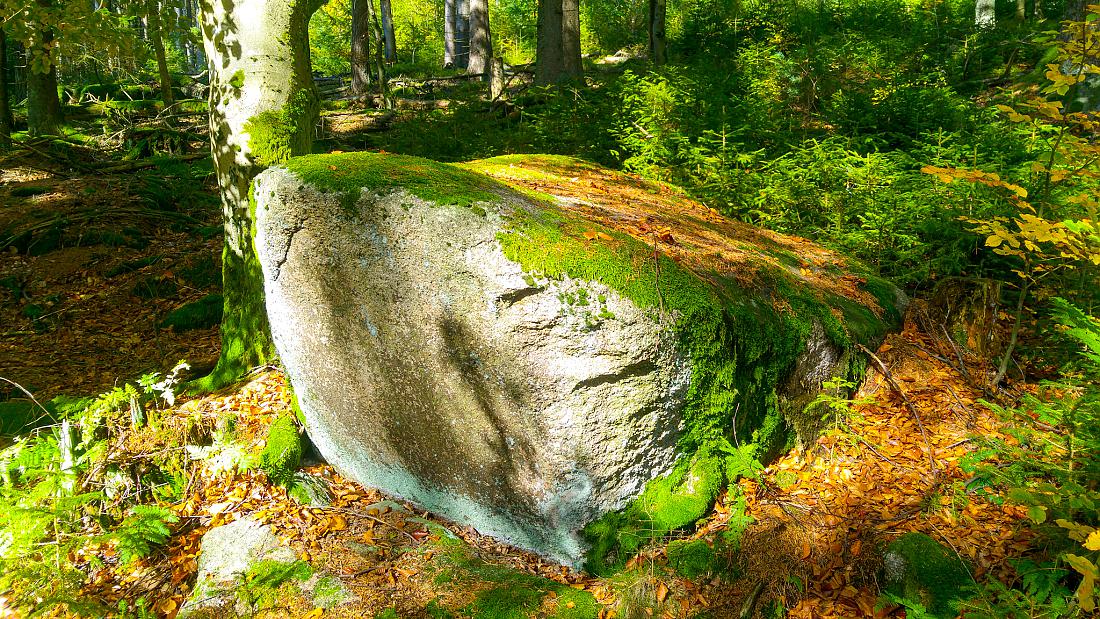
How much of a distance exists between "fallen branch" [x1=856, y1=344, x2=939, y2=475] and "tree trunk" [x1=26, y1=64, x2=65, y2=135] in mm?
14603

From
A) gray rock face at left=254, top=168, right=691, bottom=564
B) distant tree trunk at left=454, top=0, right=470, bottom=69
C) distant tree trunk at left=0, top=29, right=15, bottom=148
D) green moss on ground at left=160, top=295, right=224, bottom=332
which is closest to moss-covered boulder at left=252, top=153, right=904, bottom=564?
gray rock face at left=254, top=168, right=691, bottom=564

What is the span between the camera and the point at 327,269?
3.88 m

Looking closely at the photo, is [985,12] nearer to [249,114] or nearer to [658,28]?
[658,28]

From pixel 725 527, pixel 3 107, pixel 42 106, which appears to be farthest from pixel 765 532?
pixel 42 106

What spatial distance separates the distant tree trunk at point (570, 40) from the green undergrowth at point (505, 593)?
8915mm

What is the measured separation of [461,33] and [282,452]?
20095 mm

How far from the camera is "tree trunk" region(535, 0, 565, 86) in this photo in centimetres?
1036

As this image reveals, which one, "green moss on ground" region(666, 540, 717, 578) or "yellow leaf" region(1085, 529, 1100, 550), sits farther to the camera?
"green moss on ground" region(666, 540, 717, 578)

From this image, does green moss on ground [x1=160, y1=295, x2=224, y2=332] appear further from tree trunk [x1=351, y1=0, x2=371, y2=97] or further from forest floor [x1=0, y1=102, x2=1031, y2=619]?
tree trunk [x1=351, y1=0, x2=371, y2=97]

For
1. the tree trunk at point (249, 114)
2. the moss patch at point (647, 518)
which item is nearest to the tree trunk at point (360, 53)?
the tree trunk at point (249, 114)

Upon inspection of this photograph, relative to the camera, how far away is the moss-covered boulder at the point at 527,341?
3.23 m

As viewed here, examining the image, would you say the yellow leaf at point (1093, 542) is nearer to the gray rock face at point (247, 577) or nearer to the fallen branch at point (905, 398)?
the fallen branch at point (905, 398)

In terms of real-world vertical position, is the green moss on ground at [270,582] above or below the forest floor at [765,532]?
below

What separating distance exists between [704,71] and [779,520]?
6.91m
